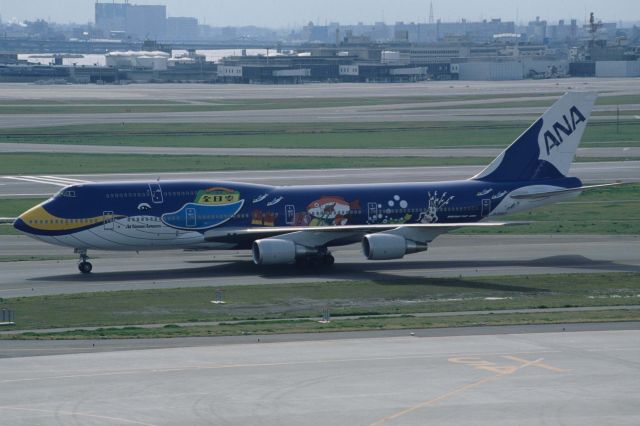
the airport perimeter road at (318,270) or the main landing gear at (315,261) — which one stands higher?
the main landing gear at (315,261)

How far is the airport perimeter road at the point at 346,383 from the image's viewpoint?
26.6m

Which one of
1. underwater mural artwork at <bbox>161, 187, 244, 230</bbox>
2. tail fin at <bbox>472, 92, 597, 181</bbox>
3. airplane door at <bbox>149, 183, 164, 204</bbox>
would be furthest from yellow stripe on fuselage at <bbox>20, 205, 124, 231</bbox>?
tail fin at <bbox>472, 92, 597, 181</bbox>

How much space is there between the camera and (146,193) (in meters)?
51.5

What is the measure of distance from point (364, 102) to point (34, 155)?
75984 mm

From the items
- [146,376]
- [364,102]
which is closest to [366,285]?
[146,376]

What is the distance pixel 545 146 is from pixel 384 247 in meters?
12.1

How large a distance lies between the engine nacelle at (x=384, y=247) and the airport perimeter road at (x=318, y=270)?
3.06ft

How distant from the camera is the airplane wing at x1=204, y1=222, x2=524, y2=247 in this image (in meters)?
51.0

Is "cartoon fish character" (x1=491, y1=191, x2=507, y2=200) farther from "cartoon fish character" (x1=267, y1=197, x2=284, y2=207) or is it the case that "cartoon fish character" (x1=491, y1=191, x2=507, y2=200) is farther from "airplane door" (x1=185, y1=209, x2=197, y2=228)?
"airplane door" (x1=185, y1=209, x2=197, y2=228)

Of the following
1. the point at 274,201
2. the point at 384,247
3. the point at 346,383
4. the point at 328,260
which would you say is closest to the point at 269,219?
the point at 274,201

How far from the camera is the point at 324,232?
5106 cm

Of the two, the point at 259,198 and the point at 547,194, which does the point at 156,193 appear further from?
the point at 547,194

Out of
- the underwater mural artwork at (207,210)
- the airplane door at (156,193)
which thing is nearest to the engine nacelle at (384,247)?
the underwater mural artwork at (207,210)

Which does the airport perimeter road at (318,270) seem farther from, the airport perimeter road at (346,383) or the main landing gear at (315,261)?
the airport perimeter road at (346,383)
